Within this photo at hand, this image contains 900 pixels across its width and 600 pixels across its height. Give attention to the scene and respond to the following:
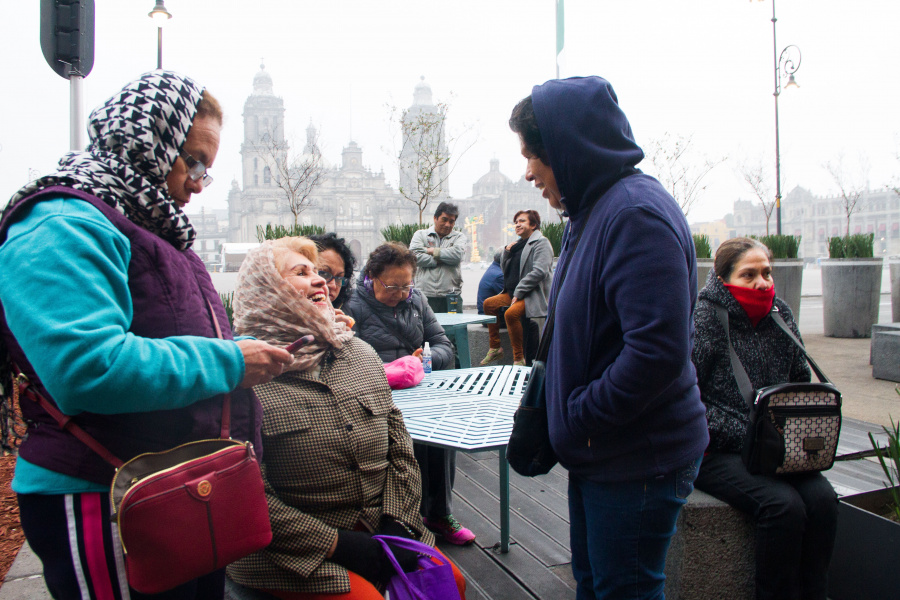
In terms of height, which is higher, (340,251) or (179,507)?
(340,251)

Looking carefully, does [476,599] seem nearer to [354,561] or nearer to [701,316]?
[354,561]

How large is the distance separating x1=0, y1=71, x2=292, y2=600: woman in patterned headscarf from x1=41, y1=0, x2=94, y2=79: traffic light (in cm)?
406

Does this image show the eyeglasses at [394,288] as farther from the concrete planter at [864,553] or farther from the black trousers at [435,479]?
the concrete planter at [864,553]

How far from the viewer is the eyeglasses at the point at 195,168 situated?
1445 mm

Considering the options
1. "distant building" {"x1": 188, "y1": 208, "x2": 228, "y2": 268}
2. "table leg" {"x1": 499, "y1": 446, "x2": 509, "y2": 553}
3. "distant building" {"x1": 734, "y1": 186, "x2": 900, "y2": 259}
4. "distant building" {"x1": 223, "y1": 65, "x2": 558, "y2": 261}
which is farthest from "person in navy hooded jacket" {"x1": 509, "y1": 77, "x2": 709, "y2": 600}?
"distant building" {"x1": 188, "y1": 208, "x2": 228, "y2": 268}

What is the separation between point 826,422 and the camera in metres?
2.27

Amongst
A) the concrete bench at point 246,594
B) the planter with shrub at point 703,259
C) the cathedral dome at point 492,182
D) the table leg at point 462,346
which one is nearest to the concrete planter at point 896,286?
the planter with shrub at point 703,259

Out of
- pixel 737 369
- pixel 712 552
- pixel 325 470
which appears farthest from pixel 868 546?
pixel 325 470

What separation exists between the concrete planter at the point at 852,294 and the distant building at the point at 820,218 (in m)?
59.5

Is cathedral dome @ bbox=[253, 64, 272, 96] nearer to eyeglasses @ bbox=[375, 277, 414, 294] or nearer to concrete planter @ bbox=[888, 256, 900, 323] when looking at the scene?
concrete planter @ bbox=[888, 256, 900, 323]

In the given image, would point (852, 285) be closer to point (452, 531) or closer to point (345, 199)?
point (452, 531)

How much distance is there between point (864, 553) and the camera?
2236 mm

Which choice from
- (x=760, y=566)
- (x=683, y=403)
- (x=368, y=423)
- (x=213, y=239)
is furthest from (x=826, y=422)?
(x=213, y=239)

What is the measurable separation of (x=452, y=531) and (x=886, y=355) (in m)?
6.16
